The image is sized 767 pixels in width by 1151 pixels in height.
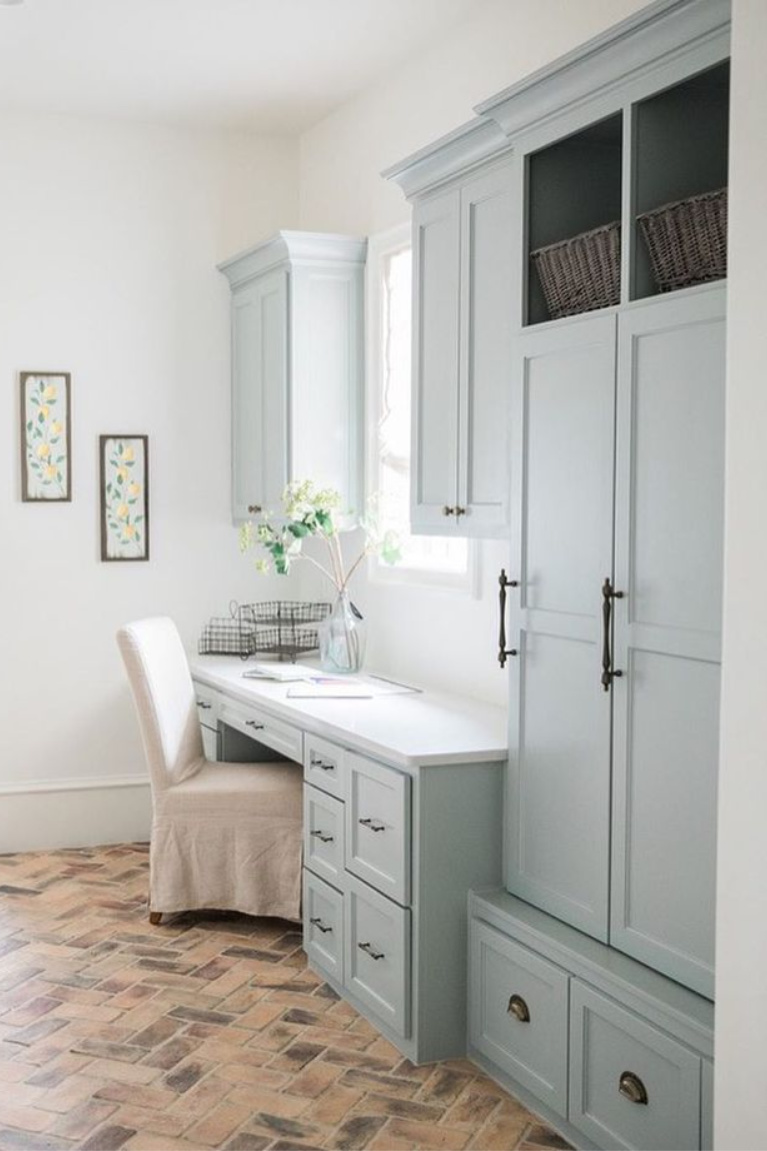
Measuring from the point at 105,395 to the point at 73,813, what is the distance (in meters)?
1.73

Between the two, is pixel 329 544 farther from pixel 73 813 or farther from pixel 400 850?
pixel 400 850

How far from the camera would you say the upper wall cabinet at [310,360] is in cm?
512

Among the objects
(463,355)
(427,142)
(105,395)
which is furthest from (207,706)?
(427,142)

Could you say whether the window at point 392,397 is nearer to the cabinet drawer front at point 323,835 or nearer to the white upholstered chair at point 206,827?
the white upholstered chair at point 206,827

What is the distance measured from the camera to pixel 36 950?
432 cm

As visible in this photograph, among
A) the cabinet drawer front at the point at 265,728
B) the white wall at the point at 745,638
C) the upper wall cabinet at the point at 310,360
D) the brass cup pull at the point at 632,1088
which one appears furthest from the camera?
the upper wall cabinet at the point at 310,360

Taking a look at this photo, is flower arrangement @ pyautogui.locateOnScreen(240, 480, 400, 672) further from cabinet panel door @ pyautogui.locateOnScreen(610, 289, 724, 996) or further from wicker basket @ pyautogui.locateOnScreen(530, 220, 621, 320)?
cabinet panel door @ pyautogui.locateOnScreen(610, 289, 724, 996)

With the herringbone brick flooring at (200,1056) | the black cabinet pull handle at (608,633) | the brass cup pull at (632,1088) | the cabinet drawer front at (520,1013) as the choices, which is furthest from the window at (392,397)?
the brass cup pull at (632,1088)

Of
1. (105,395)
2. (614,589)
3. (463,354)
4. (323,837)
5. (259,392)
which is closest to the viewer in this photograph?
(614,589)

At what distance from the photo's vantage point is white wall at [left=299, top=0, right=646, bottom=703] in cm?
412

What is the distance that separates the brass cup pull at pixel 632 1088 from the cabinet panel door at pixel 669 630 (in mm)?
229

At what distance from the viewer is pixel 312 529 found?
4852 mm

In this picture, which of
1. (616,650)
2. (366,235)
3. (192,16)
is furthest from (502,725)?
(192,16)

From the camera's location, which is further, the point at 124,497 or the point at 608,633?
the point at 124,497
